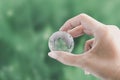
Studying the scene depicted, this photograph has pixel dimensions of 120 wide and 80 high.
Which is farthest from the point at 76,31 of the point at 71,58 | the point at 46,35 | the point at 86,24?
the point at 46,35

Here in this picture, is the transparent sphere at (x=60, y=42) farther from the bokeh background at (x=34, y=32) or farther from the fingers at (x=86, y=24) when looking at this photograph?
the bokeh background at (x=34, y=32)

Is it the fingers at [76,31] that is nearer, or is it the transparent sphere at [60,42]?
the transparent sphere at [60,42]

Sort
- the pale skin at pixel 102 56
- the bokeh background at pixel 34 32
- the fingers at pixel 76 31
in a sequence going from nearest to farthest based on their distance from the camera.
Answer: the pale skin at pixel 102 56 < the fingers at pixel 76 31 < the bokeh background at pixel 34 32

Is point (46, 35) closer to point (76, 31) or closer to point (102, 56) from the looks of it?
point (76, 31)

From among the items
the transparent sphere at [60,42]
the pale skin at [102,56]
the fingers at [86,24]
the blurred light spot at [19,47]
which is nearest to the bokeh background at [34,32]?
the blurred light spot at [19,47]

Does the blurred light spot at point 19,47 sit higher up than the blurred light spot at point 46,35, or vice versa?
the blurred light spot at point 46,35

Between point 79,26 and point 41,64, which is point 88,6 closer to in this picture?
point 41,64

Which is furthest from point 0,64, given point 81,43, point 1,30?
point 81,43

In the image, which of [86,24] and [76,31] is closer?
[86,24]
